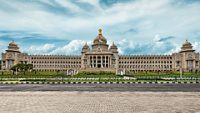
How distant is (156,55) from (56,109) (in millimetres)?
116047

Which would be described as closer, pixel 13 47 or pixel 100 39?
pixel 100 39

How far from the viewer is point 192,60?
11906 cm

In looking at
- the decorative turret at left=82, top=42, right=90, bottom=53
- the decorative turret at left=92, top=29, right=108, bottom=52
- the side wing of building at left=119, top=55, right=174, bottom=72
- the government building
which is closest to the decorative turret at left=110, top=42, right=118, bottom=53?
the government building

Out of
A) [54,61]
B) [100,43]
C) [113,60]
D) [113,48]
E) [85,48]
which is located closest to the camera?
[100,43]

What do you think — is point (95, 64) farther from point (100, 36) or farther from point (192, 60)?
point (192, 60)

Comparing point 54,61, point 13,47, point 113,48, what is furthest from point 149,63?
point 13,47

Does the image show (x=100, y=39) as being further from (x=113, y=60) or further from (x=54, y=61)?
(x=54, y=61)

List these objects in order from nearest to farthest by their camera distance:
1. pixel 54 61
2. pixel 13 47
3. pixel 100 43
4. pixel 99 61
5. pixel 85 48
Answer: pixel 99 61 < pixel 100 43 < pixel 13 47 < pixel 85 48 < pixel 54 61

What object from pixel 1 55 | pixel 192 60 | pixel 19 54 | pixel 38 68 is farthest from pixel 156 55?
pixel 1 55

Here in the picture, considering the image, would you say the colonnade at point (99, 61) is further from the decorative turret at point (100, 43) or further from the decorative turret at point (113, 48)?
the decorative turret at point (113, 48)

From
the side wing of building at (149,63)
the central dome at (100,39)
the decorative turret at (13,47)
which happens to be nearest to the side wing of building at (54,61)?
the decorative turret at (13,47)

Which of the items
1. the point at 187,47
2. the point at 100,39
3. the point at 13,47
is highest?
the point at 100,39

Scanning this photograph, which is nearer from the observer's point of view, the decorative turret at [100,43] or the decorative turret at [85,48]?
the decorative turret at [100,43]

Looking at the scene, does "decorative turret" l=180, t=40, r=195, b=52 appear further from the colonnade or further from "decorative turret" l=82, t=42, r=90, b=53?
"decorative turret" l=82, t=42, r=90, b=53
